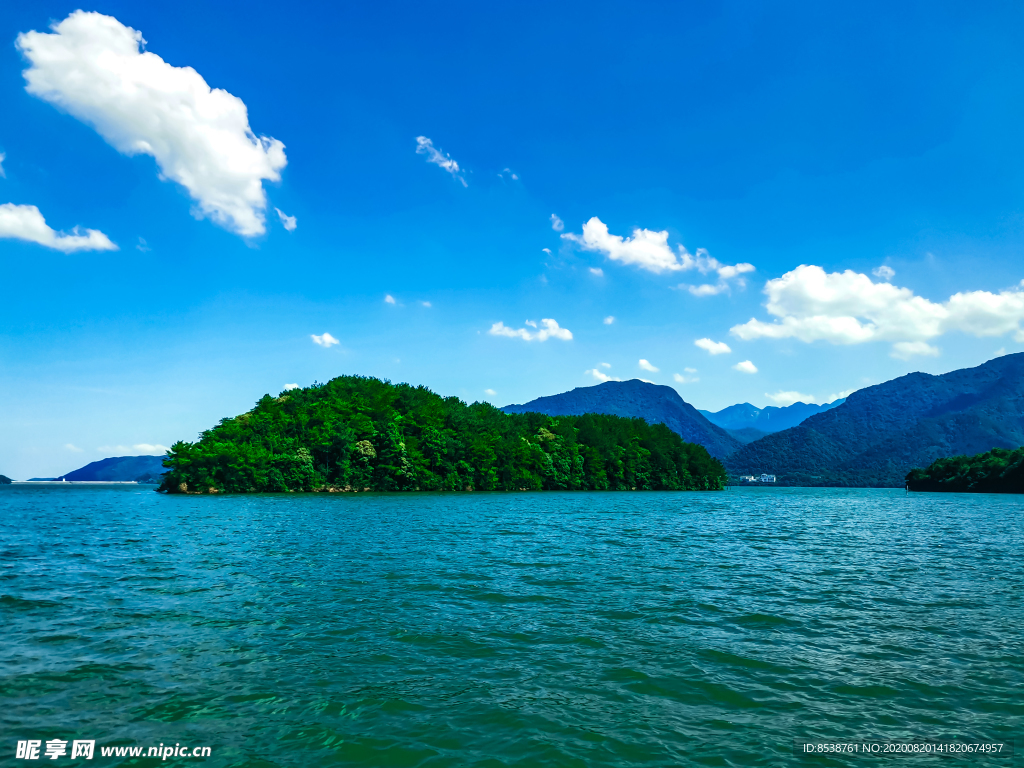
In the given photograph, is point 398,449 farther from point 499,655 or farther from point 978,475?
point 978,475

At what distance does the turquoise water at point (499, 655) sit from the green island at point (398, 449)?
72.0m

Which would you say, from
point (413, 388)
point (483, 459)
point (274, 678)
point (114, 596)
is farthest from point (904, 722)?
point (413, 388)

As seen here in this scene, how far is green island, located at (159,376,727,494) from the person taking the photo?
3711 inches

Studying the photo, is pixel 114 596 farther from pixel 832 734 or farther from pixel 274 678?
pixel 832 734

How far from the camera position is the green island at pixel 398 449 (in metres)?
94.2

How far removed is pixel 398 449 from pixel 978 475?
511 ft

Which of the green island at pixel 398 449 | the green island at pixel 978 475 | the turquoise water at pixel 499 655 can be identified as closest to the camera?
the turquoise water at pixel 499 655

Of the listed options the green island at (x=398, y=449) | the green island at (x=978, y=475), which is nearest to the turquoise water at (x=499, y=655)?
the green island at (x=398, y=449)

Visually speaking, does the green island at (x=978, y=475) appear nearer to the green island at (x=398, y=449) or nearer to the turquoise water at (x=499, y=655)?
the green island at (x=398, y=449)

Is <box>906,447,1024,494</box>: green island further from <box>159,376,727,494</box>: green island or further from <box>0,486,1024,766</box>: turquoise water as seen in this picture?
<box>0,486,1024,766</box>: turquoise water

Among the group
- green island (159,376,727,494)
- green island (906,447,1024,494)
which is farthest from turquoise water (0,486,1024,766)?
green island (906,447,1024,494)

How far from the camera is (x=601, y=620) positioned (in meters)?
15.0

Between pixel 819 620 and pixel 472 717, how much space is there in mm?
11369

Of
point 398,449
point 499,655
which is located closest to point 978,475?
point 398,449
